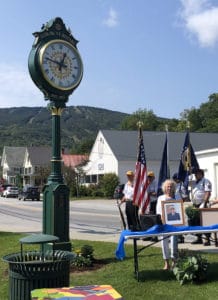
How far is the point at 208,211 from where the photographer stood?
10211 millimetres

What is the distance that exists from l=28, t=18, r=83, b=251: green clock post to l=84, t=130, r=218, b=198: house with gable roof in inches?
1757

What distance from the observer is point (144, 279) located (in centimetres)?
812

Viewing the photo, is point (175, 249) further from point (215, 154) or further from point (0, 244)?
point (215, 154)

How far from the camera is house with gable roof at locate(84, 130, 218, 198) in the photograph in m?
55.7

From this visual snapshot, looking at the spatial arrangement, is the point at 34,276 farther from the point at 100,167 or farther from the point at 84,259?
the point at 100,167

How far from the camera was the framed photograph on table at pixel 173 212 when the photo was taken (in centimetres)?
843

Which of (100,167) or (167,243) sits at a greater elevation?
(100,167)

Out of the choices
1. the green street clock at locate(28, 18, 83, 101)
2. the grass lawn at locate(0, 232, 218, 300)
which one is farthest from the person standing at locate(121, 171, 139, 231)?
the green street clock at locate(28, 18, 83, 101)

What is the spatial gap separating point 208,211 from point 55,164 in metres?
3.25

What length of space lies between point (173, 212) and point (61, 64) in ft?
12.8

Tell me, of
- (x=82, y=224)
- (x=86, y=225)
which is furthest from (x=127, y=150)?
(x=86, y=225)

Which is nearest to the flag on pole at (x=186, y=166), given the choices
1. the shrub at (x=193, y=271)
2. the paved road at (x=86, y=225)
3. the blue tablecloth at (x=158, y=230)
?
the paved road at (x=86, y=225)

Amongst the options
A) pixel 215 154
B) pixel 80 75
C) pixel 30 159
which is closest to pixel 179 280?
pixel 80 75

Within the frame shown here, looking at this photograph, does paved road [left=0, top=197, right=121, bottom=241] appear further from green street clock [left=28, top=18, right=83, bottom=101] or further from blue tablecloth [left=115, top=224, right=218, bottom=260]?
blue tablecloth [left=115, top=224, right=218, bottom=260]
